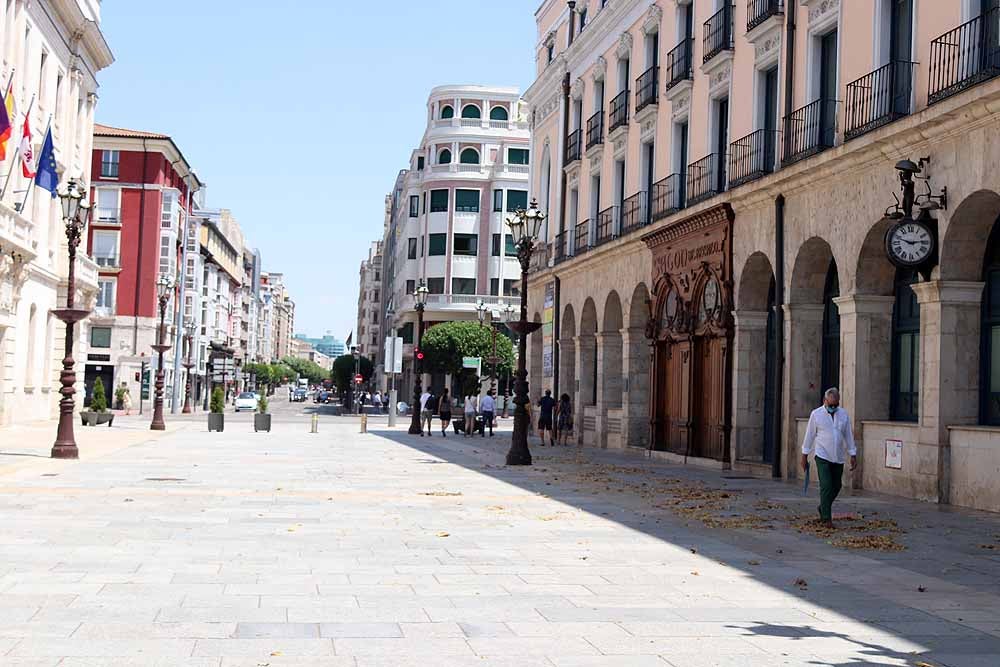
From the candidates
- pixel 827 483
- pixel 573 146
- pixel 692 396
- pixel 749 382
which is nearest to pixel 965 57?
pixel 827 483

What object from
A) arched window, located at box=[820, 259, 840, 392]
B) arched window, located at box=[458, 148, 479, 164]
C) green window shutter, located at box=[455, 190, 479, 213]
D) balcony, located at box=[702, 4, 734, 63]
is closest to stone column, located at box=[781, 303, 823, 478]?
arched window, located at box=[820, 259, 840, 392]

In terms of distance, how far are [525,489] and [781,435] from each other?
5.74 metres

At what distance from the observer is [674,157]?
96.7ft

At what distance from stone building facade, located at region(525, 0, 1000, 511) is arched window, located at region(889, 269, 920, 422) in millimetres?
38

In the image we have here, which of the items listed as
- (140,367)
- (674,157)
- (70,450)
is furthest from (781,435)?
(140,367)

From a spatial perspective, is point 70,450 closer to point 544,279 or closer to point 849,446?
point 849,446

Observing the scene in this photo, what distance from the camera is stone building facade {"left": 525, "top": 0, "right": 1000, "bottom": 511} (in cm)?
1708

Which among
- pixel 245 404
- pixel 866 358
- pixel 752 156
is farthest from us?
pixel 245 404

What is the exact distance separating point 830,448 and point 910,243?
4.41 meters

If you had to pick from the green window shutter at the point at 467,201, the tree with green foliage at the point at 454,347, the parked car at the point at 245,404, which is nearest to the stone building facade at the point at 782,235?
the tree with green foliage at the point at 454,347

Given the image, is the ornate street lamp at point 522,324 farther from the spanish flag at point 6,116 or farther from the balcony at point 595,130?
the spanish flag at point 6,116

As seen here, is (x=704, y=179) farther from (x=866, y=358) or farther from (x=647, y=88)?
(x=866, y=358)

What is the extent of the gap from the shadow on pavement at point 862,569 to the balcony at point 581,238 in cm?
1597

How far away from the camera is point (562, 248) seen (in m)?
39.4
